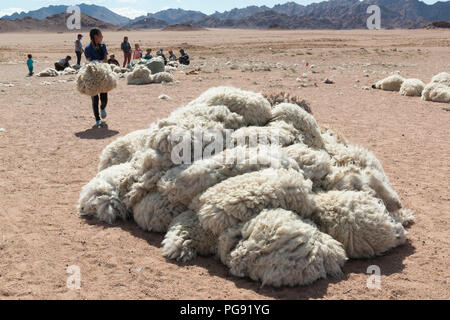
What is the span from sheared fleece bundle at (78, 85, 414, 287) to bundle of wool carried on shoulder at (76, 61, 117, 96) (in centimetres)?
491

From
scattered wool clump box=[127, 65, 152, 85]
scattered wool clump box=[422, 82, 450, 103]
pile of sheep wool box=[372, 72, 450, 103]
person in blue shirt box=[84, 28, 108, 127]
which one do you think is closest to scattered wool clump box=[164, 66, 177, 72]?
scattered wool clump box=[127, 65, 152, 85]

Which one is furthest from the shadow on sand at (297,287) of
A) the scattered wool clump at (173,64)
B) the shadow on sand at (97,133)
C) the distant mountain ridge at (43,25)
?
the distant mountain ridge at (43,25)

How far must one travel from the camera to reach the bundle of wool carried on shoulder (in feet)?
30.6

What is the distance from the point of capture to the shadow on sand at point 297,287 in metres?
3.39

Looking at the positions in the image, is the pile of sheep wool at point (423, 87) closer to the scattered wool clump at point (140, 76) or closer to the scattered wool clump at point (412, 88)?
the scattered wool clump at point (412, 88)

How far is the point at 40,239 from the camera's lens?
4336mm

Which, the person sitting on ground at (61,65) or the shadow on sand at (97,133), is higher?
the person sitting on ground at (61,65)

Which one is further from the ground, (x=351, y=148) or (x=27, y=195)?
(x=351, y=148)

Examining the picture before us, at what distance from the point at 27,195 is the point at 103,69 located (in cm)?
449

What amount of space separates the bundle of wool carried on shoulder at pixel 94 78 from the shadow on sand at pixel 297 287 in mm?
5472

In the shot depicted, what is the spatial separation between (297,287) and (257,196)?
840 millimetres

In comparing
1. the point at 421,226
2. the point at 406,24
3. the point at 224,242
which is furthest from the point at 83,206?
the point at 406,24
